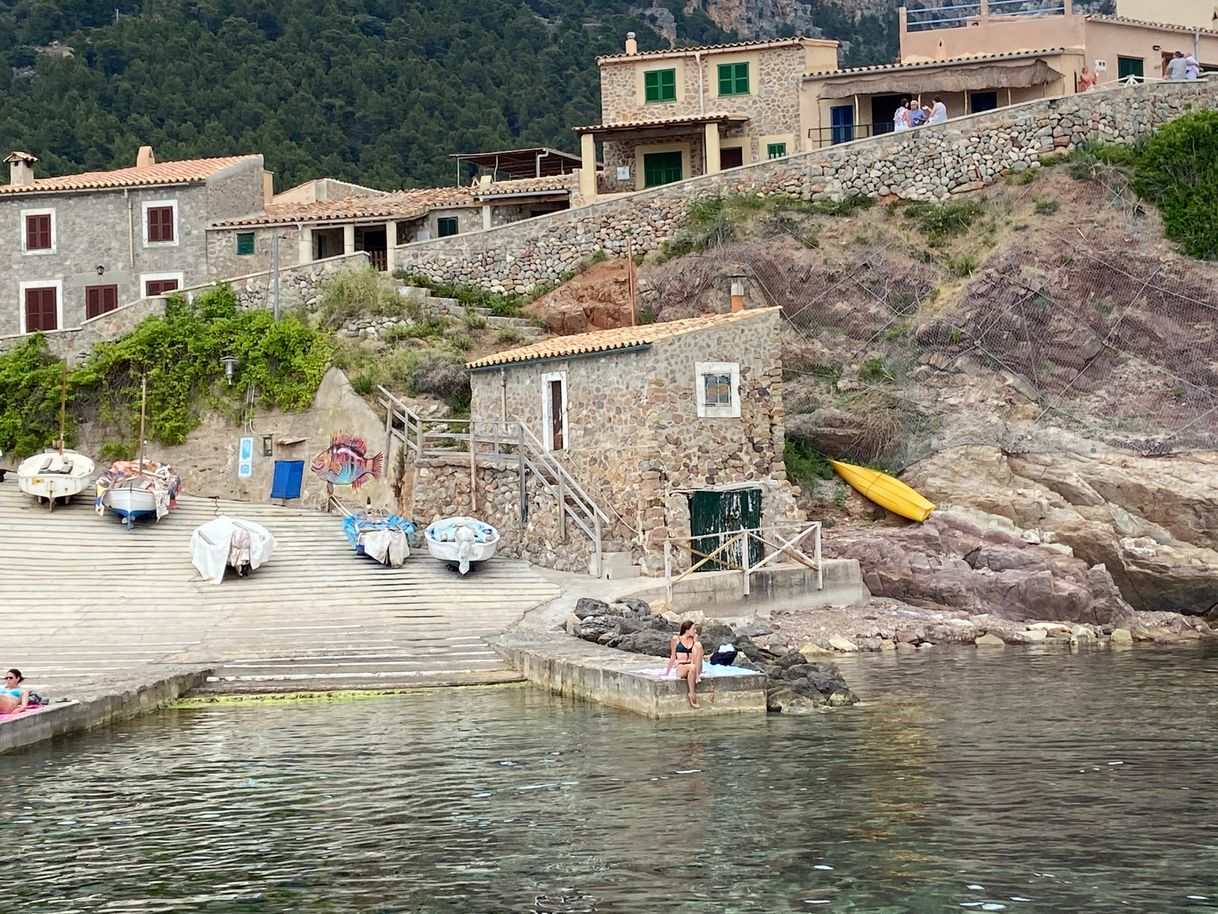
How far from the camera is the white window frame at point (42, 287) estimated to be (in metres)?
47.0

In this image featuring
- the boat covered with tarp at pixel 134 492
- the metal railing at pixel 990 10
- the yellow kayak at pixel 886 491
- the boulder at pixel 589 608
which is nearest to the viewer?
the boulder at pixel 589 608

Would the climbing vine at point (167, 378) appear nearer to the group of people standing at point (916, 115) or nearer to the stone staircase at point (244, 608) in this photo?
the stone staircase at point (244, 608)

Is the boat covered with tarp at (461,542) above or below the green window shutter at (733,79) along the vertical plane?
below

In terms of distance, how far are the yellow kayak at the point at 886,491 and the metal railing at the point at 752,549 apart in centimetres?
295

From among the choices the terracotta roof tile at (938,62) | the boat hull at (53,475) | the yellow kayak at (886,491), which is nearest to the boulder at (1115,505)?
the yellow kayak at (886,491)

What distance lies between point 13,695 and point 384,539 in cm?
1174

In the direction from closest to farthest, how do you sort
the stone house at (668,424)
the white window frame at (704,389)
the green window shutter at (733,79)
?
the stone house at (668,424) < the white window frame at (704,389) < the green window shutter at (733,79)

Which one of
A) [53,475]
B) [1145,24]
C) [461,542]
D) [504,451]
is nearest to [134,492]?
[53,475]

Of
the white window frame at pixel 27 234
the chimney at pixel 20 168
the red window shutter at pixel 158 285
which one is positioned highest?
the chimney at pixel 20 168

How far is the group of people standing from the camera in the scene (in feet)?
151

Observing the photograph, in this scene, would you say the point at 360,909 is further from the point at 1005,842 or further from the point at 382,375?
the point at 382,375

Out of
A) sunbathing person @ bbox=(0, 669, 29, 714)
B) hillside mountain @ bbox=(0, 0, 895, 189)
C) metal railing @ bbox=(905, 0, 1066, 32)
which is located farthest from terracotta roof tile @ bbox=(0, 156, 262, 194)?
sunbathing person @ bbox=(0, 669, 29, 714)

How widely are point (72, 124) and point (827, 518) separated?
140ft

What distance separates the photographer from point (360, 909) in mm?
13422
